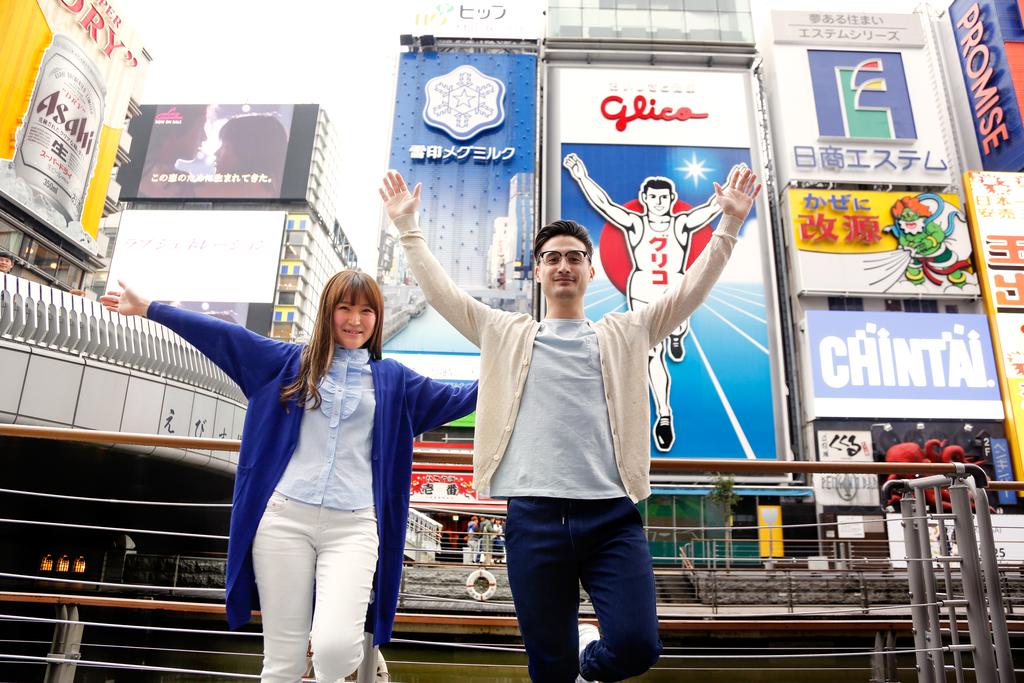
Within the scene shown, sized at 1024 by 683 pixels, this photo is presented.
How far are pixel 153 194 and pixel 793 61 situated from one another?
3242 centimetres

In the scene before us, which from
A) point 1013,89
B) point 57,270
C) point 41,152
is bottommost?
point 57,270

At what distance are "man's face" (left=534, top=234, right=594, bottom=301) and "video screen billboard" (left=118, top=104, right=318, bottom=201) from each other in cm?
3728

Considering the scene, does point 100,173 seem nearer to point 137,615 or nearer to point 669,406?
point 137,615

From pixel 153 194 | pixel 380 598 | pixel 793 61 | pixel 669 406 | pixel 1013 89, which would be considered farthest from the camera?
pixel 153 194

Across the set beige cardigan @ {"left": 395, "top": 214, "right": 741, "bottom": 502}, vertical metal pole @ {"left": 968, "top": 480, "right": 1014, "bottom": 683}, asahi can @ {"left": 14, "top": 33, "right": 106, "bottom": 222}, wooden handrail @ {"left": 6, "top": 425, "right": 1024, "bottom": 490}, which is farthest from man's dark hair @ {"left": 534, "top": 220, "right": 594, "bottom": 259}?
asahi can @ {"left": 14, "top": 33, "right": 106, "bottom": 222}

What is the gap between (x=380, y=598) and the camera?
1888mm

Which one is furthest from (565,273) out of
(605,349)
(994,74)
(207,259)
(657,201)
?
(207,259)

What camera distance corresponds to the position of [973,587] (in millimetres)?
2412

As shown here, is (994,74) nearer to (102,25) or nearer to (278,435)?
(278,435)

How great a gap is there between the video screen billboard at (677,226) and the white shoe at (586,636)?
15.3m

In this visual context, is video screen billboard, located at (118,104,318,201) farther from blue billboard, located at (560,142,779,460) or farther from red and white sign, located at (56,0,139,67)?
blue billboard, located at (560,142,779,460)

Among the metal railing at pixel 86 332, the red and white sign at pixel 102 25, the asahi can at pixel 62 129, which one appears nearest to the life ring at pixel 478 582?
the metal railing at pixel 86 332

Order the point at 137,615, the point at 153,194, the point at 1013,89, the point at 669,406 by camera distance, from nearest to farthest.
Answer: the point at 137,615 → the point at 669,406 → the point at 1013,89 → the point at 153,194

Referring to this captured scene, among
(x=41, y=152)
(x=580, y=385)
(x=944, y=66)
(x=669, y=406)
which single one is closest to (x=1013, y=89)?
(x=944, y=66)
